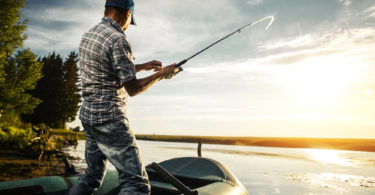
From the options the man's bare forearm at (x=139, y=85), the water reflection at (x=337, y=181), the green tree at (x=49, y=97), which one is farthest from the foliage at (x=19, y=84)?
the water reflection at (x=337, y=181)

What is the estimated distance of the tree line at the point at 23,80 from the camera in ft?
44.5

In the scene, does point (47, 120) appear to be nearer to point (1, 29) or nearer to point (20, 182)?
point (1, 29)

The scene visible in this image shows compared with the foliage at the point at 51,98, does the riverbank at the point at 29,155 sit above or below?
below

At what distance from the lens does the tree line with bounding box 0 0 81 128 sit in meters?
13.6

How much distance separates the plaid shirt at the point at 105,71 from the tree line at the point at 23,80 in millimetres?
14315

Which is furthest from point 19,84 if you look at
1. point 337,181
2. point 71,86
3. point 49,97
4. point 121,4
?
point 337,181

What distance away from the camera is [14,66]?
16.7 meters

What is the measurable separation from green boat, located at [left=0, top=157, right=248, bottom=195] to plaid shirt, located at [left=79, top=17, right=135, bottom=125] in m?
0.62

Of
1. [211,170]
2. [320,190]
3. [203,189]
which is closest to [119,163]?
[203,189]

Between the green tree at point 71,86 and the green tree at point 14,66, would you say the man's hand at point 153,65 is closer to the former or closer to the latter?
the green tree at point 14,66

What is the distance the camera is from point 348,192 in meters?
7.74

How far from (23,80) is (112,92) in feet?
58.3

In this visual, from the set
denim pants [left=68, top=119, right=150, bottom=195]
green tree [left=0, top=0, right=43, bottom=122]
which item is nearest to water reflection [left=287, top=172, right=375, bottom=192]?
denim pants [left=68, top=119, right=150, bottom=195]

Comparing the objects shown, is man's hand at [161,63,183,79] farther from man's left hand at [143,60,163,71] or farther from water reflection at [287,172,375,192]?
water reflection at [287,172,375,192]
